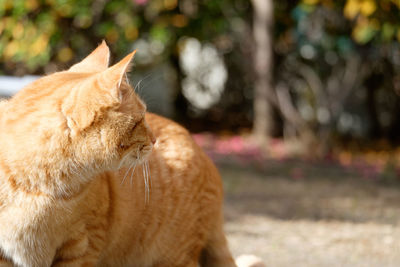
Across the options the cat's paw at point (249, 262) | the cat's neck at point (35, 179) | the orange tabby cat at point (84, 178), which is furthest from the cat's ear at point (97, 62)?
the cat's paw at point (249, 262)

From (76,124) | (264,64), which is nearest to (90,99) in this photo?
(76,124)

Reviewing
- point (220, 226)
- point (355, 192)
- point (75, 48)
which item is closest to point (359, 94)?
point (355, 192)

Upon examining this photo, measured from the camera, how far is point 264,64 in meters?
7.48

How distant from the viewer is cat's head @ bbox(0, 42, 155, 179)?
85.9 inches

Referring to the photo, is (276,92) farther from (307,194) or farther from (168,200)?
(168,200)

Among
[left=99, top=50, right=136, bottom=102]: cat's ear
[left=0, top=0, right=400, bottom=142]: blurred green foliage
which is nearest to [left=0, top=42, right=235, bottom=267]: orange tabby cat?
[left=99, top=50, right=136, bottom=102]: cat's ear

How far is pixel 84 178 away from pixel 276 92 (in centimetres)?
598

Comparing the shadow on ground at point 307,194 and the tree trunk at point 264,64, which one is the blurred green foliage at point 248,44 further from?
the shadow on ground at point 307,194

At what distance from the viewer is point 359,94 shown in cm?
926

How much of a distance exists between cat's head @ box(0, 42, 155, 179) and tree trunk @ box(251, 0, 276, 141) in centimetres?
527

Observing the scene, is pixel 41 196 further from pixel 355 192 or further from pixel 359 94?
pixel 359 94

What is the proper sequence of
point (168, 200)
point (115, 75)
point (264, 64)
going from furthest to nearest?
1. point (264, 64)
2. point (168, 200)
3. point (115, 75)

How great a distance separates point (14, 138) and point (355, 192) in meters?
4.33

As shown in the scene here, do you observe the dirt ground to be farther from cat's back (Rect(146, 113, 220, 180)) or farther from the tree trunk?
cat's back (Rect(146, 113, 220, 180))
